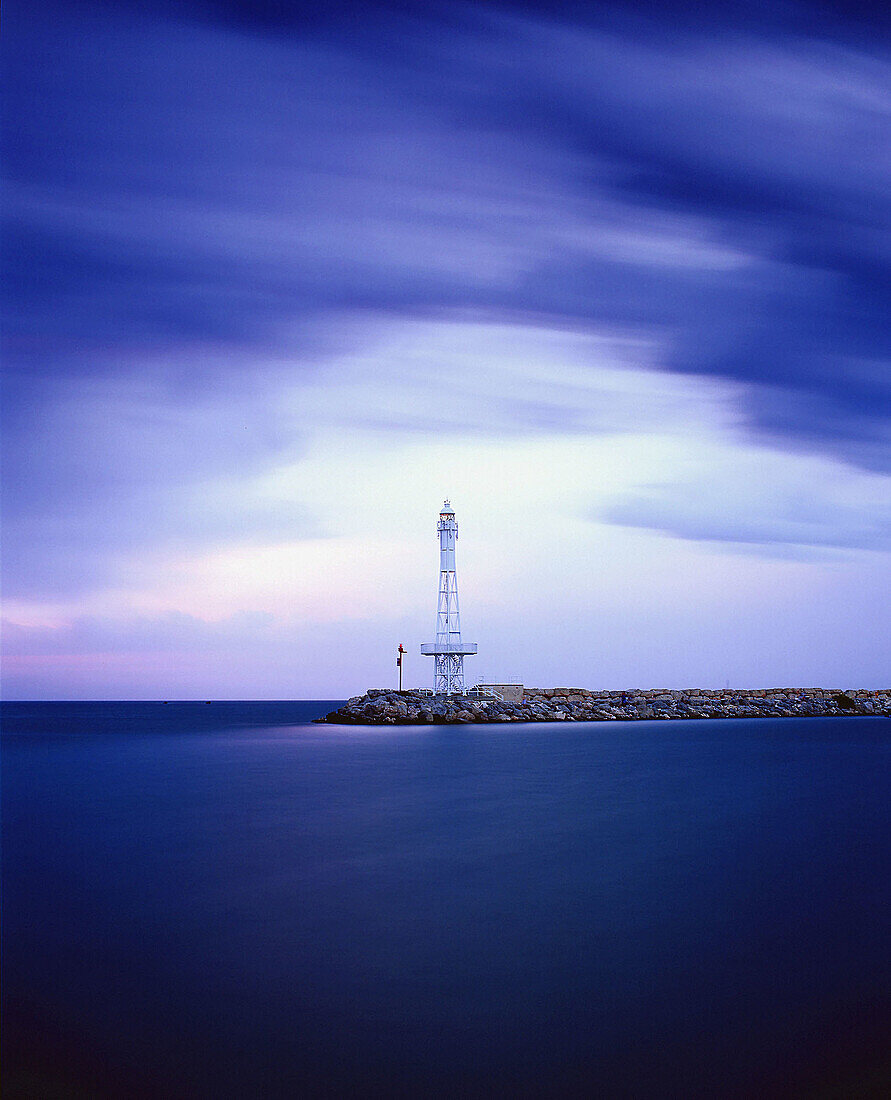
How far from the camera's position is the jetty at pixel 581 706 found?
6531 centimetres

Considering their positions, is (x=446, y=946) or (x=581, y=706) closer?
(x=446, y=946)

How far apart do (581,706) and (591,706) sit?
4.09ft

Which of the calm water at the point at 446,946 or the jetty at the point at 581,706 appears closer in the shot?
the calm water at the point at 446,946

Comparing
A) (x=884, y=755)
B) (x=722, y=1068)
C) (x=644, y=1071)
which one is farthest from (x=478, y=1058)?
Answer: (x=884, y=755)

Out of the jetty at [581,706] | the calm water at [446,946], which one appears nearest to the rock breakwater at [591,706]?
the jetty at [581,706]

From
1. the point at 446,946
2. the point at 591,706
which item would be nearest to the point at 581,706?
the point at 591,706

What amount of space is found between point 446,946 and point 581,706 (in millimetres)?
71435

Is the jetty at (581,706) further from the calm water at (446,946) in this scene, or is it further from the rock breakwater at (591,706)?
the calm water at (446,946)

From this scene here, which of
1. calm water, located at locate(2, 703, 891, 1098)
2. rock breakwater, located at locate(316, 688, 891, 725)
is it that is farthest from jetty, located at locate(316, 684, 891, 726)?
calm water, located at locate(2, 703, 891, 1098)

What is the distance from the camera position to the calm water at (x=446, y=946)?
22.8ft

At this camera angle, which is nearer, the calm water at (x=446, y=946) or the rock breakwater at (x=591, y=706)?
the calm water at (x=446, y=946)

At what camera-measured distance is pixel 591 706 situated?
265 ft

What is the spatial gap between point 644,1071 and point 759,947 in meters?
3.97

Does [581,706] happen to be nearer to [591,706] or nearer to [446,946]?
[591,706]
